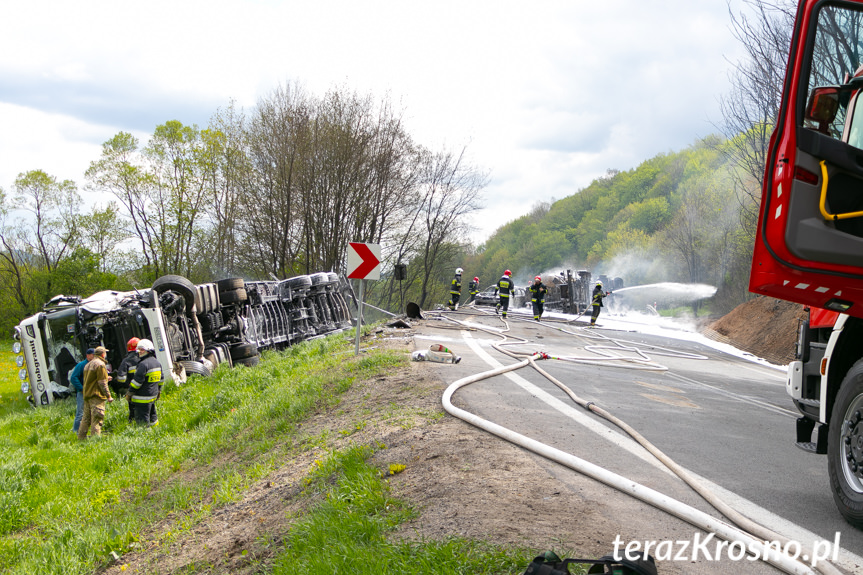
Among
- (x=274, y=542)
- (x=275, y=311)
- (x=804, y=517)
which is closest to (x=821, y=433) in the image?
(x=804, y=517)

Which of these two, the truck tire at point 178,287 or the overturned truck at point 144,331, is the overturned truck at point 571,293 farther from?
the truck tire at point 178,287

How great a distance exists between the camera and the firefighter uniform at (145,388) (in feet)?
37.0

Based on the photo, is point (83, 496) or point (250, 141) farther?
point (250, 141)

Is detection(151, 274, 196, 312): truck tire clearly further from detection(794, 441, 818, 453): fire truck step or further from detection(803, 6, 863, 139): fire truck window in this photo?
detection(803, 6, 863, 139): fire truck window

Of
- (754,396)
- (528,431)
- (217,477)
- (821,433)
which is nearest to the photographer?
(821,433)

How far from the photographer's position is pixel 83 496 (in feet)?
27.9

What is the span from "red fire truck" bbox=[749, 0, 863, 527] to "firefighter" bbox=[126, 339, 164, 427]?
10.2m

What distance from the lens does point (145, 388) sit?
11.5 meters

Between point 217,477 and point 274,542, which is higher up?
point 274,542

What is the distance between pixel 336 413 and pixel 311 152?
2873cm

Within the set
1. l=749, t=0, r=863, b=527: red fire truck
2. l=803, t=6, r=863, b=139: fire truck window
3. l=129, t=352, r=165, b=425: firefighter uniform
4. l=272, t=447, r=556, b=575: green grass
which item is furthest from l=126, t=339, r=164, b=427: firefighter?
l=803, t=6, r=863, b=139: fire truck window

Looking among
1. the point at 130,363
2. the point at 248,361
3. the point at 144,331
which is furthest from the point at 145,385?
the point at 248,361

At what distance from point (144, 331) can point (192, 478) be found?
692 cm

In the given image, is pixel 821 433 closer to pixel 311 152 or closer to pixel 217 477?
pixel 217 477
